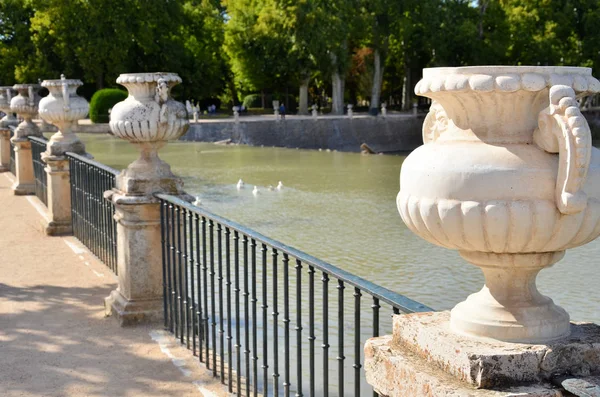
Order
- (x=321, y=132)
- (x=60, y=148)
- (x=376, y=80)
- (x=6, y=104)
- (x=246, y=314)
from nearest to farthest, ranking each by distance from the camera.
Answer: (x=246, y=314)
(x=60, y=148)
(x=6, y=104)
(x=321, y=132)
(x=376, y=80)

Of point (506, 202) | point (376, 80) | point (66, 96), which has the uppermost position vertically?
point (376, 80)

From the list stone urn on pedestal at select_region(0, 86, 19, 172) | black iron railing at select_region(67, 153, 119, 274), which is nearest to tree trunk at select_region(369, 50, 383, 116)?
stone urn on pedestal at select_region(0, 86, 19, 172)

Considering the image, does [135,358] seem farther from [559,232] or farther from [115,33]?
[115,33]

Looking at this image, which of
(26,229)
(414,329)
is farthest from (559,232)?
(26,229)

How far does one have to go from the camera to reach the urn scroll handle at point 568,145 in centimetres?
233

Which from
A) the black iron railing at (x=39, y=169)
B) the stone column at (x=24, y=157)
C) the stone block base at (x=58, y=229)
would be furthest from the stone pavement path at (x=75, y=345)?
the stone column at (x=24, y=157)

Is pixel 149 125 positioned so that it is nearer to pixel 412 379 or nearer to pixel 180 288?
pixel 180 288

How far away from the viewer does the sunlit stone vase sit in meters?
2.37

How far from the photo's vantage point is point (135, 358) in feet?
18.2

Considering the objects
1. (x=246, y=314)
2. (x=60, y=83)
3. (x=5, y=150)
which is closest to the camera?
(x=246, y=314)

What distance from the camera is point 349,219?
14.7 meters

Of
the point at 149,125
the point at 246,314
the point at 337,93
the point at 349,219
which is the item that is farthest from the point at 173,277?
the point at 337,93

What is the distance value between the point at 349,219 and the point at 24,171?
5.28m

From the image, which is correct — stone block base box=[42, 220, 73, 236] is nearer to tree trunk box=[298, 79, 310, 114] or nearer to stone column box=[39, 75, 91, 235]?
stone column box=[39, 75, 91, 235]
